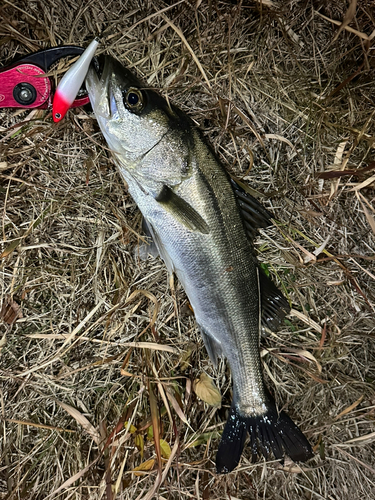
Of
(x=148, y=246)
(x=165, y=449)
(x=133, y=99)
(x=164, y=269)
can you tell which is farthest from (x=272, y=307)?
(x=133, y=99)

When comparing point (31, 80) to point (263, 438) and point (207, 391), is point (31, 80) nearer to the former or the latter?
point (207, 391)

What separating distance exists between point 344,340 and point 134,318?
150 cm

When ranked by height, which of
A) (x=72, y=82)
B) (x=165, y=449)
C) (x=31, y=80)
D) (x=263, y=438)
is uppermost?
(x=31, y=80)

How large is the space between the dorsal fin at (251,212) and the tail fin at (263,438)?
43.6 inches

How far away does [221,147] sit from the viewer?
83.8 inches

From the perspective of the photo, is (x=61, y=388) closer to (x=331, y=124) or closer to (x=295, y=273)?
(x=295, y=273)

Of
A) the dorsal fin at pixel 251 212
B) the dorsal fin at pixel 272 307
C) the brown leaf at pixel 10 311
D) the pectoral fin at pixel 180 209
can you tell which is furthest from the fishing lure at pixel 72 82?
the dorsal fin at pixel 272 307

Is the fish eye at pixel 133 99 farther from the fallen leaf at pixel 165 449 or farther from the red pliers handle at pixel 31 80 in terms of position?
the fallen leaf at pixel 165 449

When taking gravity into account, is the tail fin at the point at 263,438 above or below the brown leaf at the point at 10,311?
below

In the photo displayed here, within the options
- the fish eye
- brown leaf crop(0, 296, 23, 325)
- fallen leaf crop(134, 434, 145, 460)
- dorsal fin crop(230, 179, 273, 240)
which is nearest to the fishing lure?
the fish eye

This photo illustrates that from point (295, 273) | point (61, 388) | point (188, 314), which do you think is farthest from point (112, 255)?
point (295, 273)

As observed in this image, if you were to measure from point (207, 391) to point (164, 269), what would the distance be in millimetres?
847

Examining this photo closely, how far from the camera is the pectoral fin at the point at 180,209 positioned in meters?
1.71

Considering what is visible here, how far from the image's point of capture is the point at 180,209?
1.71 metres
